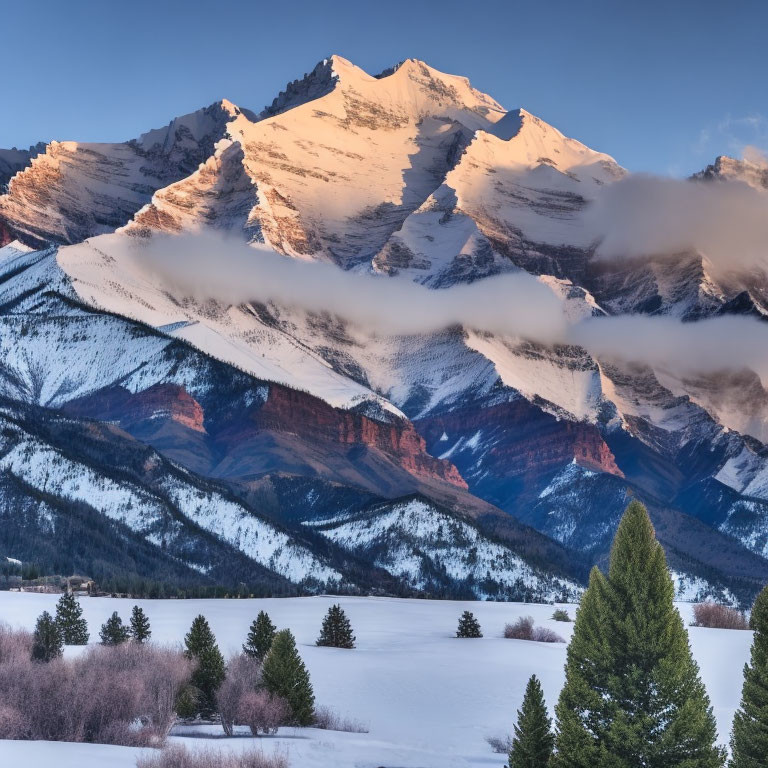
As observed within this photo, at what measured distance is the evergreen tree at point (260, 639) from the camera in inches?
4258

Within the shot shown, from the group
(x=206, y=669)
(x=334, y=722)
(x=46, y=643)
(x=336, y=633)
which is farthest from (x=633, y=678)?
(x=336, y=633)

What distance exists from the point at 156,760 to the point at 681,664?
86.3ft

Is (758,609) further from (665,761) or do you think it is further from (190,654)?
(190,654)

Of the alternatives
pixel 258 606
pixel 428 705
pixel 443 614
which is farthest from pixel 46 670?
pixel 443 614

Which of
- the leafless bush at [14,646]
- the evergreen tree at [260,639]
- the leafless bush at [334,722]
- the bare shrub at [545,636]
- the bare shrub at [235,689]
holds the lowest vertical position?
the leafless bush at [334,722]

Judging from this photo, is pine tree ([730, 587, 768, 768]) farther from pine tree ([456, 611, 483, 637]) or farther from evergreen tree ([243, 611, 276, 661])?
pine tree ([456, 611, 483, 637])

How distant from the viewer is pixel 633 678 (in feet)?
202

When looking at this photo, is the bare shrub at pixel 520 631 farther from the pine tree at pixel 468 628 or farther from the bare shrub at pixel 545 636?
the pine tree at pixel 468 628

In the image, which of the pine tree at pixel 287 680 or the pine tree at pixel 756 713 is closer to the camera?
the pine tree at pixel 756 713

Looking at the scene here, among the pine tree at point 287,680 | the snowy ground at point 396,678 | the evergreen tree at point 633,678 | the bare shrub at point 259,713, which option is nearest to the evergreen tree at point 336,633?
the snowy ground at point 396,678

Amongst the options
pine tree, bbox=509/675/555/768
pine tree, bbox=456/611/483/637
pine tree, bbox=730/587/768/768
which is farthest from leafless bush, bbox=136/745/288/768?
pine tree, bbox=456/611/483/637

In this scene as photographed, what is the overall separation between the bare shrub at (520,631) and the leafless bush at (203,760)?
300 ft

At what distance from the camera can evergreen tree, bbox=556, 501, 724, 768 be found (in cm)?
6094

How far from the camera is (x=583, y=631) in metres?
63.5
